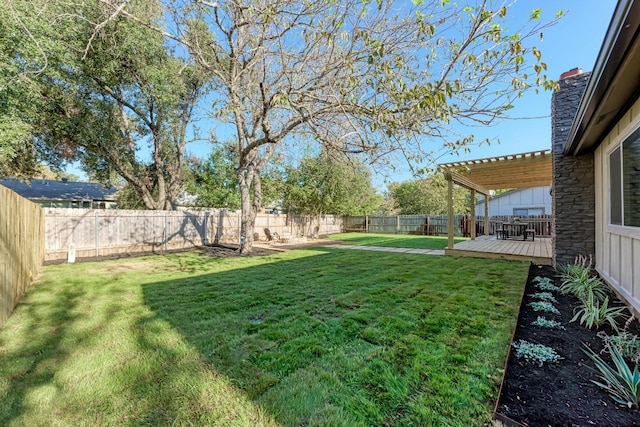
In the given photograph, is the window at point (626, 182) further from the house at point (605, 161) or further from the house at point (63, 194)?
the house at point (63, 194)

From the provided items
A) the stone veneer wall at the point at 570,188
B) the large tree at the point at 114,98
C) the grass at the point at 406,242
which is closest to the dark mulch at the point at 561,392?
the stone veneer wall at the point at 570,188

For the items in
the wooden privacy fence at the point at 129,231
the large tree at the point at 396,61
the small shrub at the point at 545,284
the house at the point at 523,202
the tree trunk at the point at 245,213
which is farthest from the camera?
the house at the point at 523,202

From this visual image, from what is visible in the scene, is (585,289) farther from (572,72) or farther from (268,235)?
(268,235)

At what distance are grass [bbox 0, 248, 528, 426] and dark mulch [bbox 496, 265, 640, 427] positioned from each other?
134 millimetres

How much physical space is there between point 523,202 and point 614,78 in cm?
2165

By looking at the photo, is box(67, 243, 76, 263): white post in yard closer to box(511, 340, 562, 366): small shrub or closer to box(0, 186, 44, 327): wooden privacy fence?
box(0, 186, 44, 327): wooden privacy fence

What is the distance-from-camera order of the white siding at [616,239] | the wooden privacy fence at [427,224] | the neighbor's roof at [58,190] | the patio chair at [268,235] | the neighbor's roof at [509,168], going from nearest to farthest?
the white siding at [616,239] < the neighbor's roof at [509,168] < the patio chair at [268,235] < the wooden privacy fence at [427,224] < the neighbor's roof at [58,190]

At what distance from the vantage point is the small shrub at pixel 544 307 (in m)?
3.59

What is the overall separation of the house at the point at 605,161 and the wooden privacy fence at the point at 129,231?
10.00m

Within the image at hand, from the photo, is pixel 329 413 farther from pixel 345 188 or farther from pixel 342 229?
pixel 342 229

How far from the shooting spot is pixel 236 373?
214 centimetres

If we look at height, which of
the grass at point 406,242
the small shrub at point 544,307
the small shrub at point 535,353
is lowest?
the small shrub at point 535,353

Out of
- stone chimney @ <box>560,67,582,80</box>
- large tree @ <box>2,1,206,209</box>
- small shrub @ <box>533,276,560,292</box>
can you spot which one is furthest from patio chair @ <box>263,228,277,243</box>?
stone chimney @ <box>560,67,582,80</box>

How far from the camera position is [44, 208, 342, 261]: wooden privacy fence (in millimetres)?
7508
